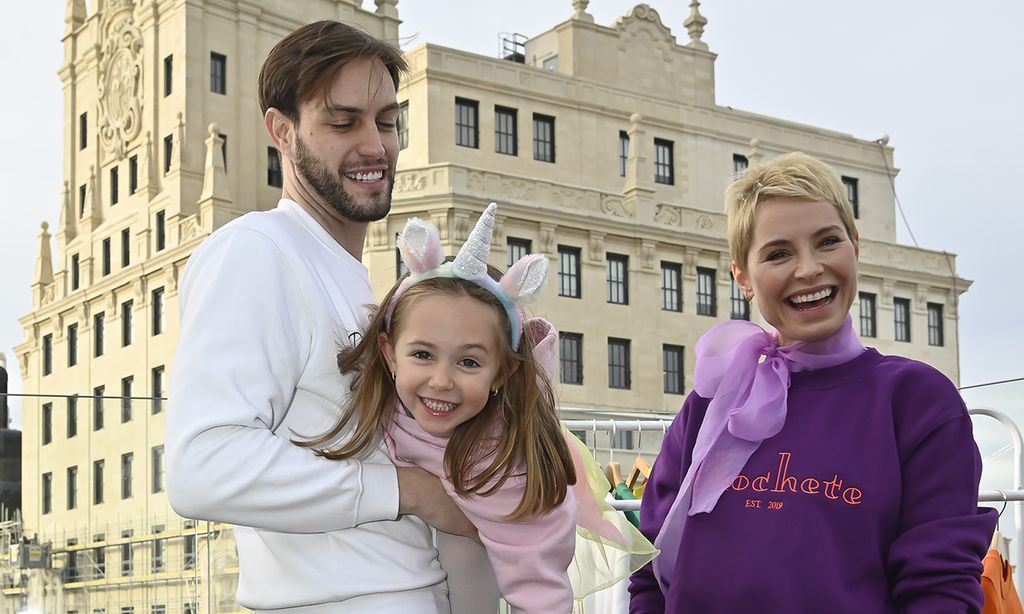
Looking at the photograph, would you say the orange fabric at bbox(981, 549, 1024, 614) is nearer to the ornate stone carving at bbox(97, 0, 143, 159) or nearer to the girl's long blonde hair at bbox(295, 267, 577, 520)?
the girl's long blonde hair at bbox(295, 267, 577, 520)

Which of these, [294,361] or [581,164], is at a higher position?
[581,164]

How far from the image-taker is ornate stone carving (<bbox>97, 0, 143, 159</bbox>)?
4650 centimetres

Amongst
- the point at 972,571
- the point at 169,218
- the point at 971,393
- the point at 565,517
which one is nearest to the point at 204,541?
the point at 971,393

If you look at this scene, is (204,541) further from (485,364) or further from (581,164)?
(581,164)

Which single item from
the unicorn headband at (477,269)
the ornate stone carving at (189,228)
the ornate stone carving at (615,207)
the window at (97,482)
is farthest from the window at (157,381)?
the unicorn headband at (477,269)

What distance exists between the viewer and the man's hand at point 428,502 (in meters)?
3.20

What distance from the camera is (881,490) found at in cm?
331

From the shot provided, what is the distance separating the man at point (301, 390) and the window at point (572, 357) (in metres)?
36.3

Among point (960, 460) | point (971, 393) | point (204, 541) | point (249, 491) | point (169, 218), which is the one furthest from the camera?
point (169, 218)

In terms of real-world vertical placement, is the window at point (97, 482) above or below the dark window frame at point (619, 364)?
below

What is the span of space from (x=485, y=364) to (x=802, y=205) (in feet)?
2.94

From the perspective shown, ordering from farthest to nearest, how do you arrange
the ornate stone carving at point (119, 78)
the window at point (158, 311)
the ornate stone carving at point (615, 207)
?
the ornate stone carving at point (119, 78)
the window at point (158, 311)
the ornate stone carving at point (615, 207)

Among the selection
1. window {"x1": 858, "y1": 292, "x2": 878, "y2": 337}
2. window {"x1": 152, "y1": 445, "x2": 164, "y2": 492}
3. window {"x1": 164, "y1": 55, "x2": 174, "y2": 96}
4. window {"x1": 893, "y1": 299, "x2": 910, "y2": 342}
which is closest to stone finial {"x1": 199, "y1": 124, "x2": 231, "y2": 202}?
window {"x1": 164, "y1": 55, "x2": 174, "y2": 96}

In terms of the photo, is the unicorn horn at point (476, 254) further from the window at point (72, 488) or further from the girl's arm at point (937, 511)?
the window at point (72, 488)
